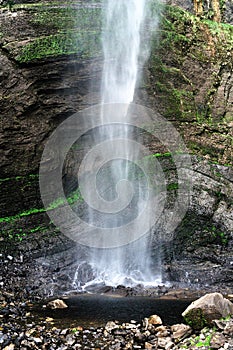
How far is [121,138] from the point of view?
12.5m

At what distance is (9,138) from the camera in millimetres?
11023

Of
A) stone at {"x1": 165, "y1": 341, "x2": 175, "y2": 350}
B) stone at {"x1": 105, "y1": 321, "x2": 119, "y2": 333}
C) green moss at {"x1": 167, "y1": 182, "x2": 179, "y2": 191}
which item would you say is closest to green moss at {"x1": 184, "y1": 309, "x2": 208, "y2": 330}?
stone at {"x1": 165, "y1": 341, "x2": 175, "y2": 350}

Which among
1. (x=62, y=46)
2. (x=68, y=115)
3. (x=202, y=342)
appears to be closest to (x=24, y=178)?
(x=68, y=115)

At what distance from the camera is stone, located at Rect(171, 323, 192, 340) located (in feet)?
20.4

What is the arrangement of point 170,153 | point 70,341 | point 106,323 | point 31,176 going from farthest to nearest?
point 170,153 → point 31,176 → point 106,323 → point 70,341

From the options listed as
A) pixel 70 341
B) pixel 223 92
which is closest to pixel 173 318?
pixel 70 341

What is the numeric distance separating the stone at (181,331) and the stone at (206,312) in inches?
4.1

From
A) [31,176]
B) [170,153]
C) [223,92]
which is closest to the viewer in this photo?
[31,176]

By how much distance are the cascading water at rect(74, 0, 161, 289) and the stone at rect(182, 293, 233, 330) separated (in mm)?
4364

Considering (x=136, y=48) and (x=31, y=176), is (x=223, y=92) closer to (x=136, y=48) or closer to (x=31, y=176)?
(x=136, y=48)

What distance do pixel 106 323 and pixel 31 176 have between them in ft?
17.6

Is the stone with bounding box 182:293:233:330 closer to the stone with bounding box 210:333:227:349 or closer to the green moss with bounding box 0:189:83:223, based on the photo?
the stone with bounding box 210:333:227:349

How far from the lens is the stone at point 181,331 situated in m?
6.22

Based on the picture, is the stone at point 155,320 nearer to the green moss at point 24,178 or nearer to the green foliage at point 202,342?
the green foliage at point 202,342
